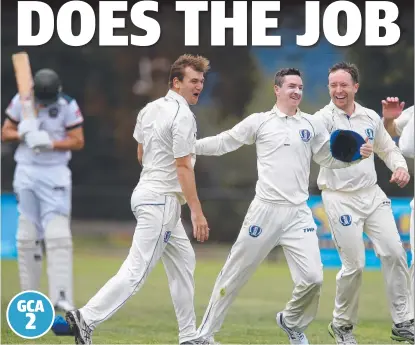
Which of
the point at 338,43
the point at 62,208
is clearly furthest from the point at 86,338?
the point at 338,43

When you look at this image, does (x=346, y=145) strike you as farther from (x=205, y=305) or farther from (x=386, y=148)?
(x=205, y=305)

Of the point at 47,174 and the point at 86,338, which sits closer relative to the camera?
the point at 86,338

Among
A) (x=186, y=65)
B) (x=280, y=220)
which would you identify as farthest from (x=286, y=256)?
(x=186, y=65)

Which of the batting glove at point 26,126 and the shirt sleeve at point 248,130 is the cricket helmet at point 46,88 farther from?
the shirt sleeve at point 248,130

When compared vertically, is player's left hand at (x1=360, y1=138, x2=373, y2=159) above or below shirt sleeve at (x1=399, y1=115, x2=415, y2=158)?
below

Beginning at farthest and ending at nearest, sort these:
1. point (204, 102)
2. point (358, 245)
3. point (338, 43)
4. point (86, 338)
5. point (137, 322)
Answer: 1. point (204, 102)
2. point (338, 43)
3. point (137, 322)
4. point (358, 245)
5. point (86, 338)

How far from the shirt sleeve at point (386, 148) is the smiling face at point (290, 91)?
36.6 inches

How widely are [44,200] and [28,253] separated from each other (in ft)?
1.65

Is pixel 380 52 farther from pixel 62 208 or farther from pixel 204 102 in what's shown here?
pixel 62 208

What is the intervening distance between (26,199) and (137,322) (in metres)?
1.51

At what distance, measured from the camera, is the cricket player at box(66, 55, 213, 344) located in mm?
7867

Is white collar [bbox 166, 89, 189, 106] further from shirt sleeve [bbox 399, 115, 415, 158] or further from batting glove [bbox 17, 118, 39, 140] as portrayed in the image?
batting glove [bbox 17, 118, 39, 140]

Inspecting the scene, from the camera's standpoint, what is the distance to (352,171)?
28.9ft

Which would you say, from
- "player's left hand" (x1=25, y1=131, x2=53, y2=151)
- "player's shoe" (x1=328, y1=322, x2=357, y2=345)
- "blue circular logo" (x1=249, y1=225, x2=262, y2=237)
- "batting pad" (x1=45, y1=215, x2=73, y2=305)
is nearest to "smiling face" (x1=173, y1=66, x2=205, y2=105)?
"blue circular logo" (x1=249, y1=225, x2=262, y2=237)
